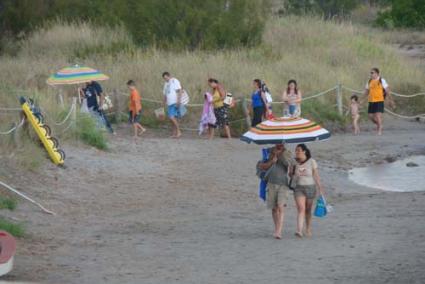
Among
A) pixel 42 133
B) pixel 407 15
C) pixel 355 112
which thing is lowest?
pixel 407 15

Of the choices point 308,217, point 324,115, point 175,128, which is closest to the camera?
point 308,217

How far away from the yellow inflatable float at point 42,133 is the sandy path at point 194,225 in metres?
0.30

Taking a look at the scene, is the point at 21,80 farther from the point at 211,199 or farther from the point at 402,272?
the point at 402,272

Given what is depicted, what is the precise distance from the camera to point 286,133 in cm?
1398

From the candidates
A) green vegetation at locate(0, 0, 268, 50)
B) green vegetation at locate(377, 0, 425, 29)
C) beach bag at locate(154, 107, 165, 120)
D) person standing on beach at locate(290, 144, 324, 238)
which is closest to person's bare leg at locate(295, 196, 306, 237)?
person standing on beach at locate(290, 144, 324, 238)

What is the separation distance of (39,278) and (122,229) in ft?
12.7

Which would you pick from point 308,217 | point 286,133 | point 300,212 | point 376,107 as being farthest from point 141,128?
point 286,133

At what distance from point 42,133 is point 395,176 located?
7.17 meters

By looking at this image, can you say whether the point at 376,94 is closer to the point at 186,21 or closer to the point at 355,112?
the point at 355,112

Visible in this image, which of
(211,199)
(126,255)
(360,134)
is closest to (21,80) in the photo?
(360,134)

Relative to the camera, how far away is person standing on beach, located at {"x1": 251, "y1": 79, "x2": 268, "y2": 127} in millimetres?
25812

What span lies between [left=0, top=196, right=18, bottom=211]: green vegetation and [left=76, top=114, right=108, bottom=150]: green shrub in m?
6.06

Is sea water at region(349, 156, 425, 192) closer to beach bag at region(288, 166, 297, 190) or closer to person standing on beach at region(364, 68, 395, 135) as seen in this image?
person standing on beach at region(364, 68, 395, 135)

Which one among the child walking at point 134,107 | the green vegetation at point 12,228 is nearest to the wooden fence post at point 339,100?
the child walking at point 134,107
